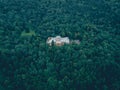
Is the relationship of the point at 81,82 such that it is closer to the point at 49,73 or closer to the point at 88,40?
the point at 49,73

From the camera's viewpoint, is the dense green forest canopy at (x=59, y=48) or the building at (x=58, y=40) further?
the building at (x=58, y=40)

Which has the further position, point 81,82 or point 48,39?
point 48,39

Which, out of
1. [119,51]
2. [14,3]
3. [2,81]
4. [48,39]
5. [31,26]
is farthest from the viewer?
[14,3]

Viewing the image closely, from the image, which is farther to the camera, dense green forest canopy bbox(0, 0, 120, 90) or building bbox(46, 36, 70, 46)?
building bbox(46, 36, 70, 46)

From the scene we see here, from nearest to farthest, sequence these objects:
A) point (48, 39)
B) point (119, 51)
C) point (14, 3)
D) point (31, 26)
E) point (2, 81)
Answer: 1. point (2, 81)
2. point (119, 51)
3. point (48, 39)
4. point (31, 26)
5. point (14, 3)

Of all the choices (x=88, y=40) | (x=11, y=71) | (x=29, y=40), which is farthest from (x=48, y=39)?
(x=11, y=71)

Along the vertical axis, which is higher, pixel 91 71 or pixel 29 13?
pixel 29 13

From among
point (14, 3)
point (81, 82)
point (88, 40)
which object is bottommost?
point (81, 82)

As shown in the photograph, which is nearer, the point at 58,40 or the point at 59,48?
the point at 59,48
